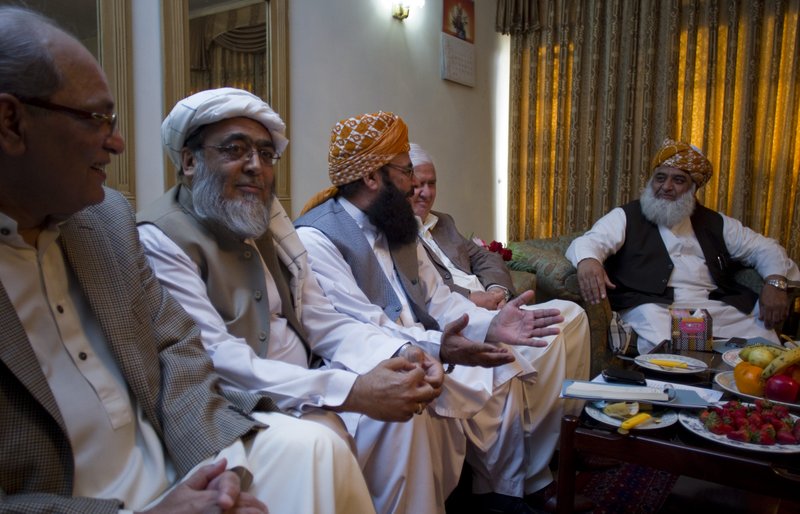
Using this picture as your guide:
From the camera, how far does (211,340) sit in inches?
62.4

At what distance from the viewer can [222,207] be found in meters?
1.78


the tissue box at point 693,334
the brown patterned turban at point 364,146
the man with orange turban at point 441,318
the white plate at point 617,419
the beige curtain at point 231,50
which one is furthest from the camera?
the beige curtain at point 231,50

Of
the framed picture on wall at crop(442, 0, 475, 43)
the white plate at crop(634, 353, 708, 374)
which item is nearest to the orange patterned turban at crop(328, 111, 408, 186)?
the white plate at crop(634, 353, 708, 374)

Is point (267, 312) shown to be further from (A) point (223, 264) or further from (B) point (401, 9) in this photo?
(B) point (401, 9)

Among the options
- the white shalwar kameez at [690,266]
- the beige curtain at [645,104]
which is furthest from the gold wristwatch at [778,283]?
the beige curtain at [645,104]

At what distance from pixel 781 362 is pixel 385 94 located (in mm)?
3337

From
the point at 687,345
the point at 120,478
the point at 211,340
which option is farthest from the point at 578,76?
the point at 120,478

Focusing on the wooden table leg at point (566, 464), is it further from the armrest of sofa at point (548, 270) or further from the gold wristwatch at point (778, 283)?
the gold wristwatch at point (778, 283)

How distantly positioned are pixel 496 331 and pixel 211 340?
1064 millimetres

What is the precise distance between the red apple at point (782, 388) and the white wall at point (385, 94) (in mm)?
2705

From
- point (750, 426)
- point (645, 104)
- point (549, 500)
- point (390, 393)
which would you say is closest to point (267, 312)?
point (390, 393)

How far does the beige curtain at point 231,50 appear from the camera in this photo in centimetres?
309

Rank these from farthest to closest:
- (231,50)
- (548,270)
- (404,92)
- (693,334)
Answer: (404,92) → (548,270) → (231,50) → (693,334)

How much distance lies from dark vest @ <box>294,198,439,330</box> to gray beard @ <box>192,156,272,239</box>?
0.57 meters
